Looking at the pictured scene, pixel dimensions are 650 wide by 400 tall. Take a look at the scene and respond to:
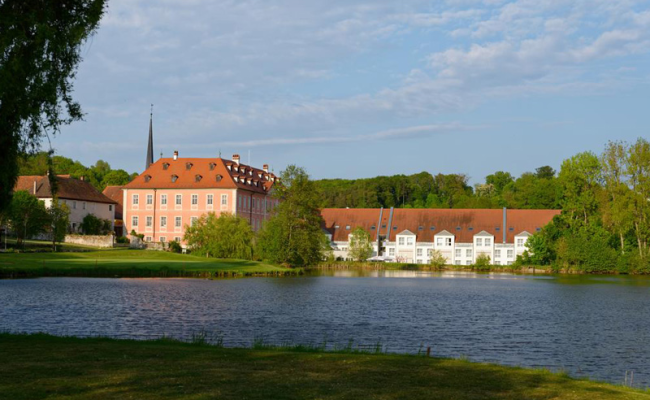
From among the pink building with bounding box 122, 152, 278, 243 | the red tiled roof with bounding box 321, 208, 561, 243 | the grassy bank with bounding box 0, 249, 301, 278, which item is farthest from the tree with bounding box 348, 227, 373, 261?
the grassy bank with bounding box 0, 249, 301, 278

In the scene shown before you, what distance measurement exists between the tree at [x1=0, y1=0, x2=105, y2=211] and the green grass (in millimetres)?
4355

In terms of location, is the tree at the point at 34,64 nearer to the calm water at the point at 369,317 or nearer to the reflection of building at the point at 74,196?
the calm water at the point at 369,317

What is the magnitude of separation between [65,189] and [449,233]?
154 feet

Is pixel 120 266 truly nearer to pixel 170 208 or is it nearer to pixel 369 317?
pixel 369 317

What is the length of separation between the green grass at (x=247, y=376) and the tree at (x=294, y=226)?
170 ft

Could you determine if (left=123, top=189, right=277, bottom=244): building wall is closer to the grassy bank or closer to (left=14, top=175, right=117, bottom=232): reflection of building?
(left=14, top=175, right=117, bottom=232): reflection of building

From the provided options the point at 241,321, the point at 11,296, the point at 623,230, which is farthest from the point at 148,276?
the point at 623,230

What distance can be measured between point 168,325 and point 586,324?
55.2ft

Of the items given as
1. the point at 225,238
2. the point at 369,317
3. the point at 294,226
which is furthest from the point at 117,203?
the point at 369,317

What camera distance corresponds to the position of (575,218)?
8250 cm

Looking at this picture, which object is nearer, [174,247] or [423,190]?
[174,247]

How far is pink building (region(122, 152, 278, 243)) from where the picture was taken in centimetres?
8300

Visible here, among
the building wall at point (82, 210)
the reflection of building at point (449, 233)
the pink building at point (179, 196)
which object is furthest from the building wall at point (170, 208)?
the reflection of building at point (449, 233)

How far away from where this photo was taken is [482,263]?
85.2 metres
